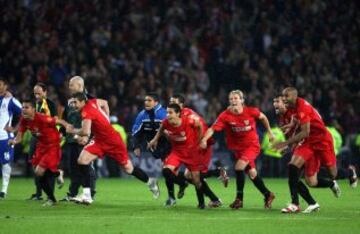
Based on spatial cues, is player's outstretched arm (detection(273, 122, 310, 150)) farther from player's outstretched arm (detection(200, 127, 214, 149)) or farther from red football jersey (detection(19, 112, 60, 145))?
red football jersey (detection(19, 112, 60, 145))

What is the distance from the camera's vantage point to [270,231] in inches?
478

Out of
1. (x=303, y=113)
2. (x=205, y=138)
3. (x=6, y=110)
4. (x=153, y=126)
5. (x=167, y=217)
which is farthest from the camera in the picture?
(x=6, y=110)

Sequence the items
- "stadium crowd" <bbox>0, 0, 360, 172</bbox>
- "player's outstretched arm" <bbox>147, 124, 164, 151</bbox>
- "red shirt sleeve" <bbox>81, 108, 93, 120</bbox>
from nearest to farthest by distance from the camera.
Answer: "red shirt sleeve" <bbox>81, 108, 93, 120</bbox>
"player's outstretched arm" <bbox>147, 124, 164, 151</bbox>
"stadium crowd" <bbox>0, 0, 360, 172</bbox>

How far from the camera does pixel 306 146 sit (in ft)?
49.1

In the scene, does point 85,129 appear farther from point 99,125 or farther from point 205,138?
point 205,138

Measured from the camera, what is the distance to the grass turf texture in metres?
12.4

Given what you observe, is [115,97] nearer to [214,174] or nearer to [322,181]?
[214,174]

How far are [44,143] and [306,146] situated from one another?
459cm

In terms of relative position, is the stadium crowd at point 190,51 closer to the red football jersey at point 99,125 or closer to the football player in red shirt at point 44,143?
the football player in red shirt at point 44,143

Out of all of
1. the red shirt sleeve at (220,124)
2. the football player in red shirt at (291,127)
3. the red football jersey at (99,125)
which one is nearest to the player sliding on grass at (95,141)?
the red football jersey at (99,125)

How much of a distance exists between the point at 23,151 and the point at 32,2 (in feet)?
18.8

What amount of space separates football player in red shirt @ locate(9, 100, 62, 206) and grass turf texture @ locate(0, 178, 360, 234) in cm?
51

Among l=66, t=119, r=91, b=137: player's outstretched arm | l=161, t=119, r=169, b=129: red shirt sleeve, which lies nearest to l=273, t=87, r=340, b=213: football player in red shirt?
l=161, t=119, r=169, b=129: red shirt sleeve

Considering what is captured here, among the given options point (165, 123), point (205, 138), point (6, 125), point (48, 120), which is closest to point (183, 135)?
point (165, 123)
